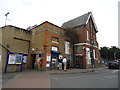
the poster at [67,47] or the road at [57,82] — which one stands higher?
the poster at [67,47]

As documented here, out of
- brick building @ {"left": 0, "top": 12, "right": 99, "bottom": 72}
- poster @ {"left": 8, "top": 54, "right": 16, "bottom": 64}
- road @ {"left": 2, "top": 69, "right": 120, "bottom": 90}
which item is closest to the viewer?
road @ {"left": 2, "top": 69, "right": 120, "bottom": 90}

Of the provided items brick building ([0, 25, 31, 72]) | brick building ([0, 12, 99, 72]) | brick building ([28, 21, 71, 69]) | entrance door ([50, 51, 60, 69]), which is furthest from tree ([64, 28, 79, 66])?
brick building ([0, 25, 31, 72])

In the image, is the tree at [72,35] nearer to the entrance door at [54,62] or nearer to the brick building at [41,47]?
the brick building at [41,47]

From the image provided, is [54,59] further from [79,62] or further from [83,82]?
→ [83,82]

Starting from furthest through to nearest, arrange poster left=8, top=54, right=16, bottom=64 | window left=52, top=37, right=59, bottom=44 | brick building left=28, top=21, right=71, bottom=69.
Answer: window left=52, top=37, right=59, bottom=44, brick building left=28, top=21, right=71, bottom=69, poster left=8, top=54, right=16, bottom=64

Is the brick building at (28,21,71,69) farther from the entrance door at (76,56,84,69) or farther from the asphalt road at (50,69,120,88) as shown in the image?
the asphalt road at (50,69,120,88)

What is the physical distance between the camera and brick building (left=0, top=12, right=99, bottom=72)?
45.3ft

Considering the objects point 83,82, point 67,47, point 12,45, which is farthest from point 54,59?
point 83,82

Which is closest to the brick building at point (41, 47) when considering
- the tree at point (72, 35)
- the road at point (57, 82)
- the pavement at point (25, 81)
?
the tree at point (72, 35)

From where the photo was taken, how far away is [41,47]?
15359 millimetres

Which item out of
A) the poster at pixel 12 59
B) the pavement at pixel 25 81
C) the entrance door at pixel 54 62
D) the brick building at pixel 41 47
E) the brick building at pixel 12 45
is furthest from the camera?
the entrance door at pixel 54 62

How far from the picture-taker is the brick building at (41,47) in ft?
45.3

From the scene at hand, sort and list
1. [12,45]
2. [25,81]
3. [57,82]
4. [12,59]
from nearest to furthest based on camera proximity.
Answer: [57,82] → [25,81] → [12,59] → [12,45]

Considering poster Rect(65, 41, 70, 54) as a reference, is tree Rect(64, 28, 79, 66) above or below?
above
